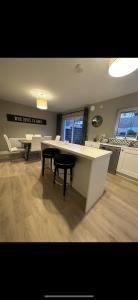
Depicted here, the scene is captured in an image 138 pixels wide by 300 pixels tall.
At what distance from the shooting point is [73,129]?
603 cm

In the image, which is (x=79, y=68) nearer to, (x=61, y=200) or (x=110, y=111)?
(x=110, y=111)

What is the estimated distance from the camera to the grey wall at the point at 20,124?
5.00 metres

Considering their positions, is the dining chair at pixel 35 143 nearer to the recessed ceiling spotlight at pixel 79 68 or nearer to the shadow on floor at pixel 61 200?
the shadow on floor at pixel 61 200

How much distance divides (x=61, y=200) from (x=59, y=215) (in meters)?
0.33

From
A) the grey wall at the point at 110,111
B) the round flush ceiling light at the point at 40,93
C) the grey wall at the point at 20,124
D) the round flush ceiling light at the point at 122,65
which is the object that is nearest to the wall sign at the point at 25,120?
the grey wall at the point at 20,124

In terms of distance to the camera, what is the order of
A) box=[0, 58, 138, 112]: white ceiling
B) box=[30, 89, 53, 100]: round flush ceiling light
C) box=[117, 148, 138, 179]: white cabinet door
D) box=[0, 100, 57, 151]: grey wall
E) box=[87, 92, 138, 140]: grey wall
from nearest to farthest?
1. box=[0, 58, 138, 112]: white ceiling
2. box=[117, 148, 138, 179]: white cabinet door
3. box=[87, 92, 138, 140]: grey wall
4. box=[30, 89, 53, 100]: round flush ceiling light
5. box=[0, 100, 57, 151]: grey wall

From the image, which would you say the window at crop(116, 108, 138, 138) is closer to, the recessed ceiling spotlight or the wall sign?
the recessed ceiling spotlight

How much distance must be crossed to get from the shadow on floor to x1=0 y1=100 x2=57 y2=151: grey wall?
395 centimetres

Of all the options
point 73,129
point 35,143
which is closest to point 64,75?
point 35,143

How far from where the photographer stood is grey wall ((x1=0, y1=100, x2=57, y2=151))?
5004 millimetres

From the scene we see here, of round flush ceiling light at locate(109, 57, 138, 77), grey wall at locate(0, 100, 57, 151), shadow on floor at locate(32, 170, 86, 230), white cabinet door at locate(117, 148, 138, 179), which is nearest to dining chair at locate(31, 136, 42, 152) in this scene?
shadow on floor at locate(32, 170, 86, 230)

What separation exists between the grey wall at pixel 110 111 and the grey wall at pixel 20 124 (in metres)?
2.89
